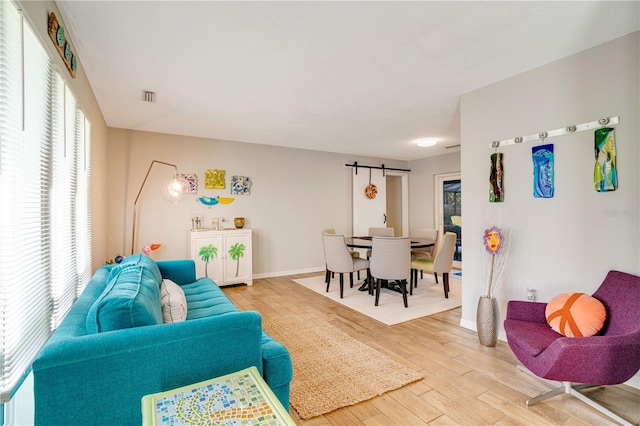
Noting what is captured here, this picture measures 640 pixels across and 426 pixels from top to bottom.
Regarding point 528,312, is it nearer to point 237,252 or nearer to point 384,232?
point 384,232

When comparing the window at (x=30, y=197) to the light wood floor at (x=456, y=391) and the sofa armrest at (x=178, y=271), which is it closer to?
the sofa armrest at (x=178, y=271)

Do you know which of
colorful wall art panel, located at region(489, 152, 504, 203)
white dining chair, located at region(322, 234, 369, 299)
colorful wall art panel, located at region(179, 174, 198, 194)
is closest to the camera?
colorful wall art panel, located at region(489, 152, 504, 203)

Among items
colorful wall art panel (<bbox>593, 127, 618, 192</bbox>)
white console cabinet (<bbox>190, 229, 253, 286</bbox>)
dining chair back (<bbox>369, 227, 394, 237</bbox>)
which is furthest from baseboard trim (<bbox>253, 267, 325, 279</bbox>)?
colorful wall art panel (<bbox>593, 127, 618, 192</bbox>)

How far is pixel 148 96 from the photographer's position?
3.13m

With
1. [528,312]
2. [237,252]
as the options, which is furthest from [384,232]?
[528,312]

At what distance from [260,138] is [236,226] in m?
1.55

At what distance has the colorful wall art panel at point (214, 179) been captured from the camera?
4984 mm

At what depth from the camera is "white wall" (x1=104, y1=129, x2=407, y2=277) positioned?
4.44 metres

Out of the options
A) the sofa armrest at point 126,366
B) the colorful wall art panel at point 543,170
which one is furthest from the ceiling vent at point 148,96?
the colorful wall art panel at point 543,170

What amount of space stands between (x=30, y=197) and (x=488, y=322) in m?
3.32

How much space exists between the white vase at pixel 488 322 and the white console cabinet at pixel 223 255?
3.47 meters

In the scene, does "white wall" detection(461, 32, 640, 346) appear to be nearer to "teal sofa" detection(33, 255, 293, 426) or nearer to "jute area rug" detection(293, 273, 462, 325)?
"jute area rug" detection(293, 273, 462, 325)

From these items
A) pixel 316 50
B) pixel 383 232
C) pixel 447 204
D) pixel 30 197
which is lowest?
pixel 383 232

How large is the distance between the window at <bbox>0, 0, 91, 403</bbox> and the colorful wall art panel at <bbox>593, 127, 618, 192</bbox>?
11.2ft
